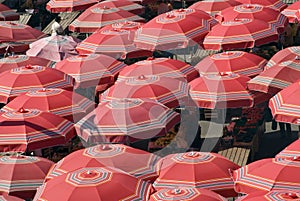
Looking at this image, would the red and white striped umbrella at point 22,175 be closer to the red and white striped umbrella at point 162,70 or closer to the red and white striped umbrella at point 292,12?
the red and white striped umbrella at point 162,70

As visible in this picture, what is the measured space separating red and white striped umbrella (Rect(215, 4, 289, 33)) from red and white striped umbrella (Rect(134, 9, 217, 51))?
764mm

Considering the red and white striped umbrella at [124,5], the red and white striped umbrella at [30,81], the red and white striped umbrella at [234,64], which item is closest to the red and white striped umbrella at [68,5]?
the red and white striped umbrella at [124,5]

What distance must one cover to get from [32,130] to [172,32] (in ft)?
19.7

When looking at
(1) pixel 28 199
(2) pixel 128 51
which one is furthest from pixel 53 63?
(1) pixel 28 199

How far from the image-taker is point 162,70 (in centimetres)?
1767

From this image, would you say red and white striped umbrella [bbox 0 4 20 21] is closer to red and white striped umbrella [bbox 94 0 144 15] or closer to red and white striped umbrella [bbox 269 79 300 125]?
red and white striped umbrella [bbox 94 0 144 15]

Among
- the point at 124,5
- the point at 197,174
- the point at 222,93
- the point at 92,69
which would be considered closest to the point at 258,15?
the point at 92,69

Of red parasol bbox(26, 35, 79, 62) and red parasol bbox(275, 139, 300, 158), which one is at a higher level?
red parasol bbox(275, 139, 300, 158)

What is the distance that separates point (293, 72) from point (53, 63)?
6333 millimetres

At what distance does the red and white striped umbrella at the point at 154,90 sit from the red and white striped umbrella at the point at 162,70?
34.5 inches

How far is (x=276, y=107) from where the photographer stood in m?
15.2

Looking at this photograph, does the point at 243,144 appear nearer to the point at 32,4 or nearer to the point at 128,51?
the point at 128,51

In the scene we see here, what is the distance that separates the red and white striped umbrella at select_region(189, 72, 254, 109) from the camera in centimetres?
1595

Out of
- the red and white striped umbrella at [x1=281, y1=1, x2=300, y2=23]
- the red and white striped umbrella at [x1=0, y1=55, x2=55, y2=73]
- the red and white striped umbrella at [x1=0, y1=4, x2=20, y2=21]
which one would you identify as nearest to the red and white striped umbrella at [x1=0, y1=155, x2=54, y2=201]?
the red and white striped umbrella at [x1=0, y1=55, x2=55, y2=73]
